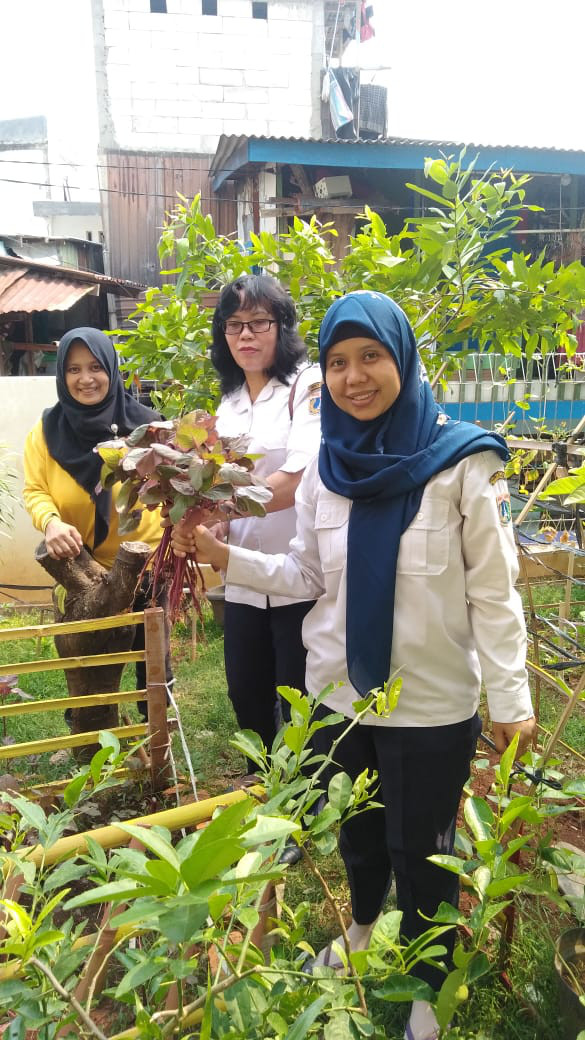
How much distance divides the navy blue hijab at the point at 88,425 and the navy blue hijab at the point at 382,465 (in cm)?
125

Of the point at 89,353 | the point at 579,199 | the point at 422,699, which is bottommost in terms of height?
the point at 422,699

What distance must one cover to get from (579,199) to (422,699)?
8522 millimetres

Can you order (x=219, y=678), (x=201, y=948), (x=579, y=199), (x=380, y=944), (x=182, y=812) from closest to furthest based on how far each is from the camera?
Result: (x=380, y=944), (x=201, y=948), (x=182, y=812), (x=219, y=678), (x=579, y=199)

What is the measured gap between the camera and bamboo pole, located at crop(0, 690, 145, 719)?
2180mm

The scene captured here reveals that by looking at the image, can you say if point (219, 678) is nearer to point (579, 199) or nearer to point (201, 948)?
point (201, 948)

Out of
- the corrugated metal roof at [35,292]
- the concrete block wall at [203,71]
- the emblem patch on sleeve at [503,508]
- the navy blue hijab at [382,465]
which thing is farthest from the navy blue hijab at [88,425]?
the concrete block wall at [203,71]

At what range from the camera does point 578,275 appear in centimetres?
226

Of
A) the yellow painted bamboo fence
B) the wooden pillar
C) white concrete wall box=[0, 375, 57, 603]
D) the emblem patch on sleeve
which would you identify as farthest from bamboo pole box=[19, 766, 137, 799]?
white concrete wall box=[0, 375, 57, 603]

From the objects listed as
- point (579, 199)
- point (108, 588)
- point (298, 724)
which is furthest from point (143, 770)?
point (579, 199)

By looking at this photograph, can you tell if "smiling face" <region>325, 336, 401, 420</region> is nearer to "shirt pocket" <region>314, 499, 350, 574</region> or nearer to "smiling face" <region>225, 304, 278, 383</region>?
"shirt pocket" <region>314, 499, 350, 574</region>

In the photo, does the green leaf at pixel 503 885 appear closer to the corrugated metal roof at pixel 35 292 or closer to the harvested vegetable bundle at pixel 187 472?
the harvested vegetable bundle at pixel 187 472

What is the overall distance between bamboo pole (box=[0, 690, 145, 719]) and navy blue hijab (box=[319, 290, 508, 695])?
107cm

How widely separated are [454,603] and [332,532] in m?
0.31

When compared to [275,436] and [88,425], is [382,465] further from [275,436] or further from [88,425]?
[88,425]
